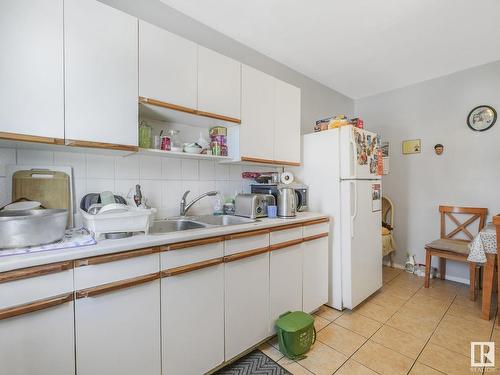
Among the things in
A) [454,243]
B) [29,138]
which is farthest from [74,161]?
[454,243]

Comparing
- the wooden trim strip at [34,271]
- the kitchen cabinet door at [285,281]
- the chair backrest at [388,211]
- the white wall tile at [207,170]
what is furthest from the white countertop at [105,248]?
the chair backrest at [388,211]

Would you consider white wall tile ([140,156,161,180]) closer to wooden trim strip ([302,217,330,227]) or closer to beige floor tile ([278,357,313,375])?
wooden trim strip ([302,217,330,227])

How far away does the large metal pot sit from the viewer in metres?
0.95

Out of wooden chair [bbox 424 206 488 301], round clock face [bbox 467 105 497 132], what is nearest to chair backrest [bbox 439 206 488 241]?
wooden chair [bbox 424 206 488 301]

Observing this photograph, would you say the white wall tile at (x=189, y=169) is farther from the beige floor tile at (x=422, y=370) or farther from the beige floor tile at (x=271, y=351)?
the beige floor tile at (x=422, y=370)

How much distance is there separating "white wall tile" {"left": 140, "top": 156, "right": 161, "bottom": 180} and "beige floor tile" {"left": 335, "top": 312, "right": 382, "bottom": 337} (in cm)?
194

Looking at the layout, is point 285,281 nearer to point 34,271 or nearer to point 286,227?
point 286,227

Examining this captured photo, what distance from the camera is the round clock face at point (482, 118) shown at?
2643mm

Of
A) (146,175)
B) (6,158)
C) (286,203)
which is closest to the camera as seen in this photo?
(6,158)

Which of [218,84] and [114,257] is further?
[218,84]

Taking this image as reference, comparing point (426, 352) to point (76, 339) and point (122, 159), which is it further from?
point (122, 159)

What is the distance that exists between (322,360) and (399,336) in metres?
0.71

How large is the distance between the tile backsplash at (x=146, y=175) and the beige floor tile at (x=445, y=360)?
1.84m

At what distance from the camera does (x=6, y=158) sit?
1275 mm
